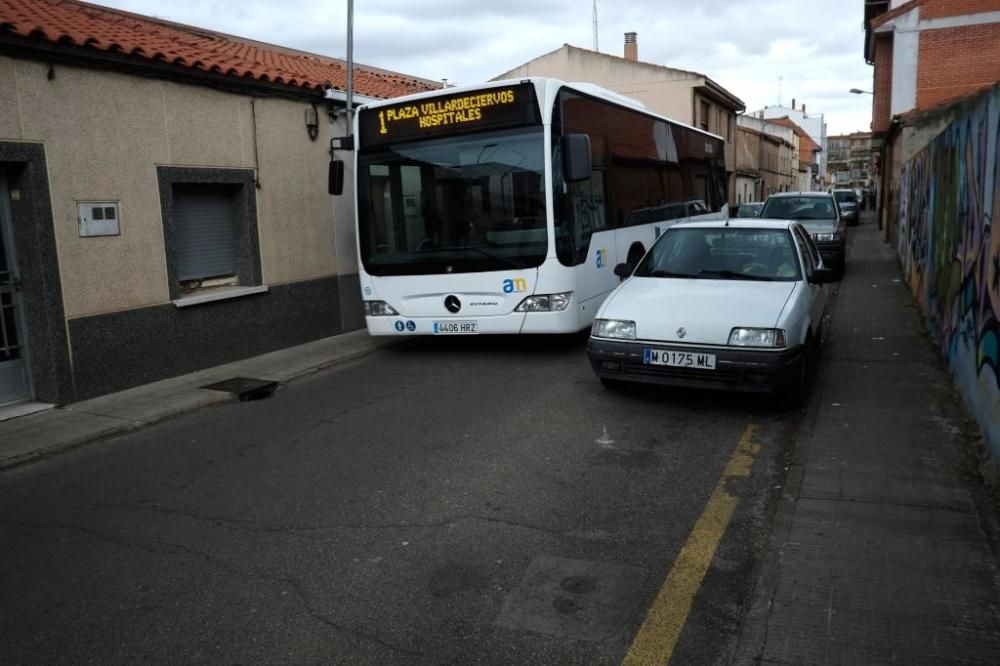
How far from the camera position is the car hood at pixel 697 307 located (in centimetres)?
627

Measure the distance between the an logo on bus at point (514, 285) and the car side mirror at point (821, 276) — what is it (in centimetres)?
302

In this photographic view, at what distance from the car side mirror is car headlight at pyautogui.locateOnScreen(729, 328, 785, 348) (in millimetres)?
1564

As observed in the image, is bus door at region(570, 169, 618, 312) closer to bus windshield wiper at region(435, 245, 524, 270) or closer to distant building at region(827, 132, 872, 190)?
bus windshield wiper at region(435, 245, 524, 270)

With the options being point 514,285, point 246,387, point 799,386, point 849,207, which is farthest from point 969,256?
point 849,207

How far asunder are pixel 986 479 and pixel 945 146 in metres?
5.41

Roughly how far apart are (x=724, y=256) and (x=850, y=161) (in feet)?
433

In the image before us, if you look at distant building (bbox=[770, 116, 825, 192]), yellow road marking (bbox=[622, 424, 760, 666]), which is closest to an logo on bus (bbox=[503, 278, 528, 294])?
yellow road marking (bbox=[622, 424, 760, 666])

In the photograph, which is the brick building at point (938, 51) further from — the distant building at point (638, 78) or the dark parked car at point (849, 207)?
the dark parked car at point (849, 207)

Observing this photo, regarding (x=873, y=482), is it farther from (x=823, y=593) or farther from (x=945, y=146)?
(x=945, y=146)

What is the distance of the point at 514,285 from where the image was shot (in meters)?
8.80

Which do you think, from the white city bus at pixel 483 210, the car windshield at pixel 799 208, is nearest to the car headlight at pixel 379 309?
the white city bus at pixel 483 210

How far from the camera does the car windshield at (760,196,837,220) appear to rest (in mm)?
17359

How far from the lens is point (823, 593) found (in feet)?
11.5

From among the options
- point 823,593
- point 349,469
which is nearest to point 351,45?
point 349,469
